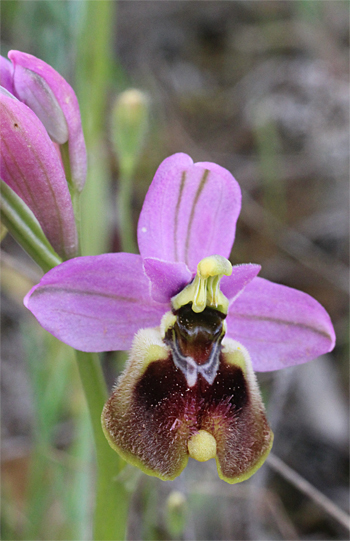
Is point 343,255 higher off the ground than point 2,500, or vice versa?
point 343,255

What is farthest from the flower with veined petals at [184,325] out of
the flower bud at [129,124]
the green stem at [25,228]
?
the flower bud at [129,124]

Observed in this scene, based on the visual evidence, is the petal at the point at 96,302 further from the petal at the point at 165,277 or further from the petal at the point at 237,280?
the petal at the point at 237,280

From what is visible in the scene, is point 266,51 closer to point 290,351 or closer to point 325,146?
point 325,146

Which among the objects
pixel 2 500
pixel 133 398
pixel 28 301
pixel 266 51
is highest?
pixel 28 301

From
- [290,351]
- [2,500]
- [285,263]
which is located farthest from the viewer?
[285,263]

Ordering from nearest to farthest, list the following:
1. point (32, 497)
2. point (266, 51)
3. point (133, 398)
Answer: point (133, 398)
point (32, 497)
point (266, 51)

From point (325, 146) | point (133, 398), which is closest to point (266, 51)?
point (325, 146)

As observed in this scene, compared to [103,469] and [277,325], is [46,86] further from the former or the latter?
[103,469]

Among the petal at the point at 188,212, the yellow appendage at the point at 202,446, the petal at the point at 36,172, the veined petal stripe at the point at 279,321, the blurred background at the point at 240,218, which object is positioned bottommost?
the blurred background at the point at 240,218
